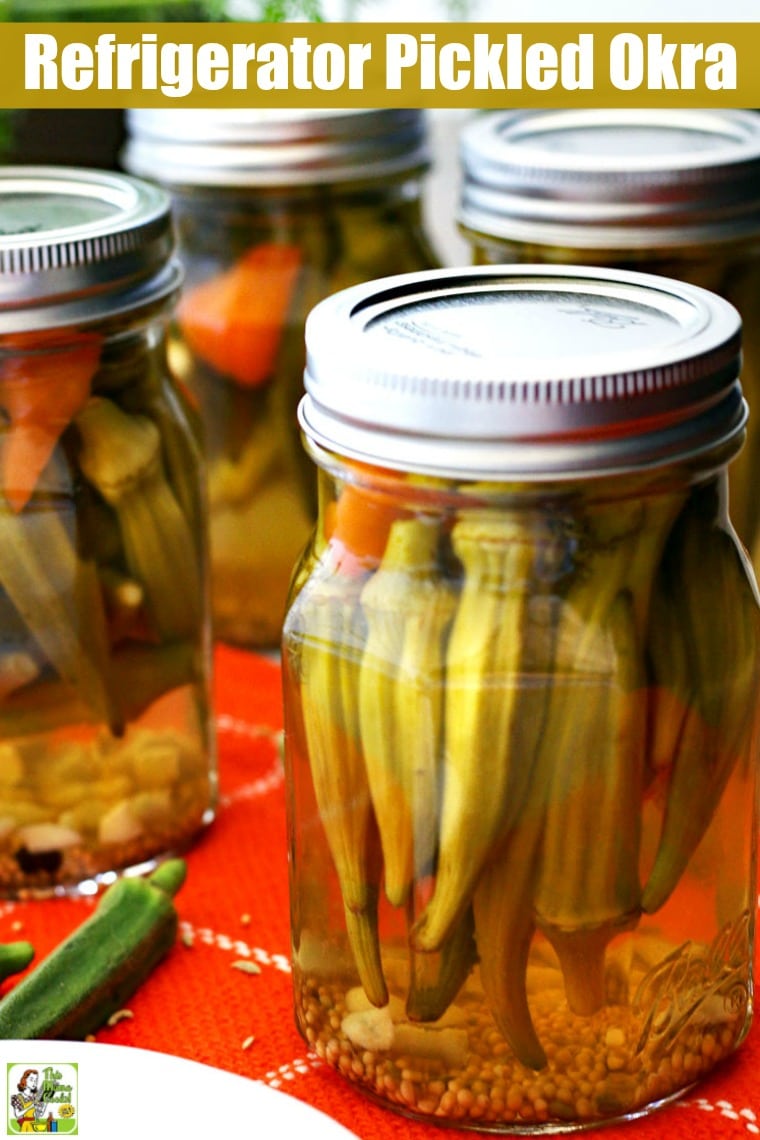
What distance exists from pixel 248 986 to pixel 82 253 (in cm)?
36

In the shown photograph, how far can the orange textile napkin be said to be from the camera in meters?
0.65

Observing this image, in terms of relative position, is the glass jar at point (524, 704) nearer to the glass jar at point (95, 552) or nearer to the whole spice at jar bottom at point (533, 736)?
the whole spice at jar bottom at point (533, 736)

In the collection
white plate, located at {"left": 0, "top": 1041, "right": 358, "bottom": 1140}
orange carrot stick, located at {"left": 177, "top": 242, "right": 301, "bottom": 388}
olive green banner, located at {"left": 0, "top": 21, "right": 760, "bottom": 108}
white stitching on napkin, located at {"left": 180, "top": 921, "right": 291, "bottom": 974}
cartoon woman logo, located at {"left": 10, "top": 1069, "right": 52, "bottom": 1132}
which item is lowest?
white stitching on napkin, located at {"left": 180, "top": 921, "right": 291, "bottom": 974}

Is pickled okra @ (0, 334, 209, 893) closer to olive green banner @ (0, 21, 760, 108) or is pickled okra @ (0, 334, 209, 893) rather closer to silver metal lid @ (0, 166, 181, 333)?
silver metal lid @ (0, 166, 181, 333)

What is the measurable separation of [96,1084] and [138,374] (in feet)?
1.21

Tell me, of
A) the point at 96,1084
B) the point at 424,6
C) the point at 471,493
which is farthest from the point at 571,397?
the point at 424,6

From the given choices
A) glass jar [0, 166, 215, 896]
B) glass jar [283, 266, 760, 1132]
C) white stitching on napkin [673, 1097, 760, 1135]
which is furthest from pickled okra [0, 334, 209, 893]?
white stitching on napkin [673, 1097, 760, 1135]

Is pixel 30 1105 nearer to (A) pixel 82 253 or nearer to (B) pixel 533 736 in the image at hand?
(B) pixel 533 736

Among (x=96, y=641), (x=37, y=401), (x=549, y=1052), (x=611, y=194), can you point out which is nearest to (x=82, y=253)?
(x=37, y=401)

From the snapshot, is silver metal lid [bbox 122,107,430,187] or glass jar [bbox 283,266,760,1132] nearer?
glass jar [bbox 283,266,760,1132]

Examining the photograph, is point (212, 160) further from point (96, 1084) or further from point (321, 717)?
point (96, 1084)

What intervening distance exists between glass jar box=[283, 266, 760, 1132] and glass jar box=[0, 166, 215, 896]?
6.4 inches

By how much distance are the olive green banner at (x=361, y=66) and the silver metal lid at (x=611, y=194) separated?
0.16 metres

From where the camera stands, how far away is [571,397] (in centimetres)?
55
